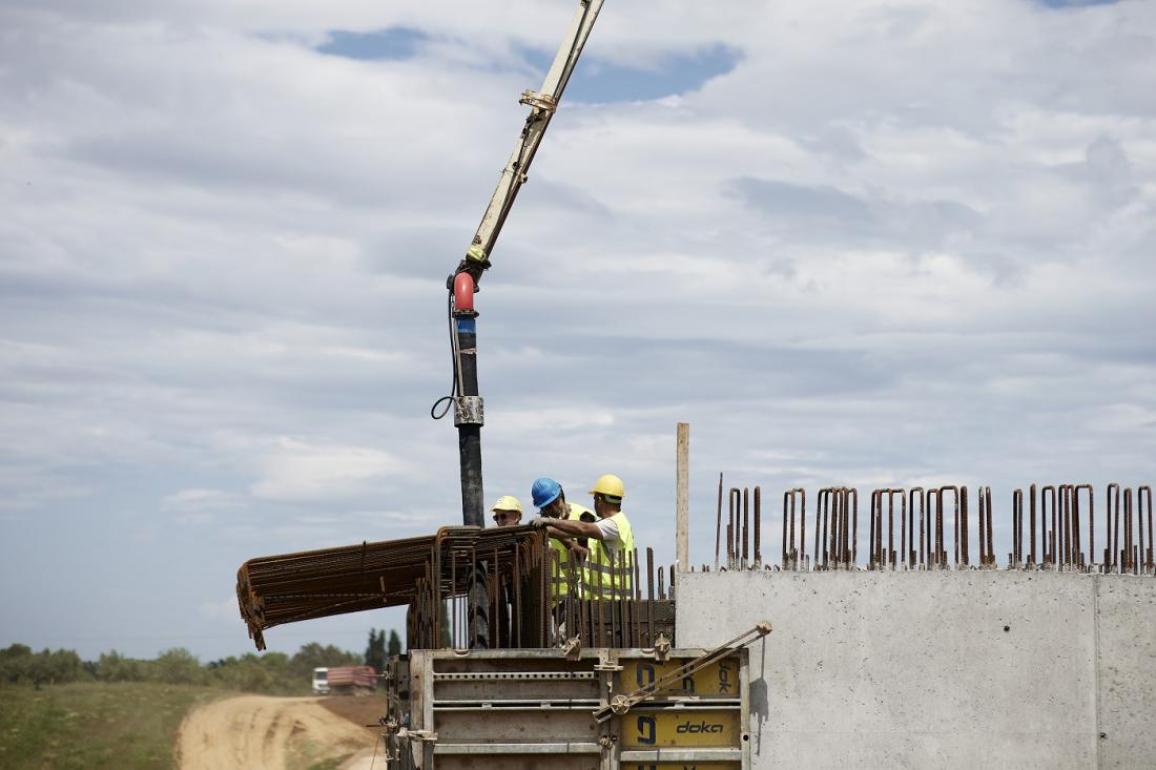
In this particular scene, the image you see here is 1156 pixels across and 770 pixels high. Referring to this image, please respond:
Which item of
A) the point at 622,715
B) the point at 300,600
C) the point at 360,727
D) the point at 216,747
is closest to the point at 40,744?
the point at 216,747

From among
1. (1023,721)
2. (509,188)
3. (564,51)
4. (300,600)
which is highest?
(564,51)

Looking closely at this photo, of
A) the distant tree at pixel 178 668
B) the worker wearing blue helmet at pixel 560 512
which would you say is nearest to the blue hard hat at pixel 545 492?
the worker wearing blue helmet at pixel 560 512

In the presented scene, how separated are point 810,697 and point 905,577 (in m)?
1.19

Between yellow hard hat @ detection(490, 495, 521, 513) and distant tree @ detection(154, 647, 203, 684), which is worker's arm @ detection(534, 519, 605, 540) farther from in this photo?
distant tree @ detection(154, 647, 203, 684)

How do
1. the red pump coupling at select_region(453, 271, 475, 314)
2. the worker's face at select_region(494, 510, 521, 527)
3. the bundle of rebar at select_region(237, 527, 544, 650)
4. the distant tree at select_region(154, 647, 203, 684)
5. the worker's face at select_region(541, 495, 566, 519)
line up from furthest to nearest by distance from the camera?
the distant tree at select_region(154, 647, 203, 684)
the red pump coupling at select_region(453, 271, 475, 314)
the worker's face at select_region(494, 510, 521, 527)
the worker's face at select_region(541, 495, 566, 519)
the bundle of rebar at select_region(237, 527, 544, 650)

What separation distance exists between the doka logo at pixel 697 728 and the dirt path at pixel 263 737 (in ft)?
82.6

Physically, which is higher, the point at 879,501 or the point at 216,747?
the point at 879,501

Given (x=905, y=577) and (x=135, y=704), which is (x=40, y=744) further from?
(x=905, y=577)

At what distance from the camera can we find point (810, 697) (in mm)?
12125

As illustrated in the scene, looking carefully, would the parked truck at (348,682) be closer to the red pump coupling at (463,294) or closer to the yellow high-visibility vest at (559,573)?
the red pump coupling at (463,294)

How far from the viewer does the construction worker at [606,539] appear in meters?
12.6

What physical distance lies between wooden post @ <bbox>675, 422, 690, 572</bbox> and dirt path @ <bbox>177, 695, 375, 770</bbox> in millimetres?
24922

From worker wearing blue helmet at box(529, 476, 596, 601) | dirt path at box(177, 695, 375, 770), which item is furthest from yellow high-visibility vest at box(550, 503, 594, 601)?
dirt path at box(177, 695, 375, 770)

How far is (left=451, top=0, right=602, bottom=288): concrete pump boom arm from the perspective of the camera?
608 inches
